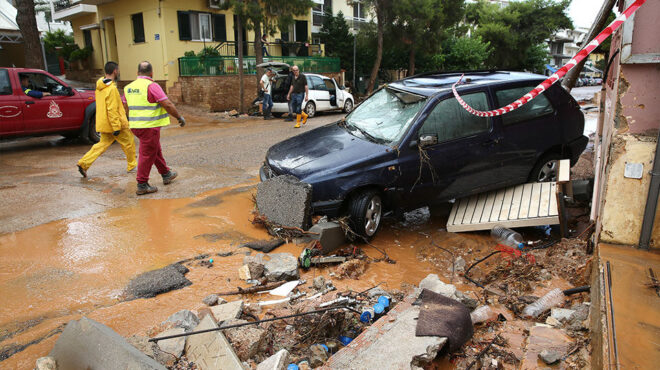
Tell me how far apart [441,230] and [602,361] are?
3.34 m

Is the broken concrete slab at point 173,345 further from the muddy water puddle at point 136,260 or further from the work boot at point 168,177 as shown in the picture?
the work boot at point 168,177

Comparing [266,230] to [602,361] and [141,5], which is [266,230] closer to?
Answer: [602,361]

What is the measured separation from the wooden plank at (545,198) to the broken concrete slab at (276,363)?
375 centimetres

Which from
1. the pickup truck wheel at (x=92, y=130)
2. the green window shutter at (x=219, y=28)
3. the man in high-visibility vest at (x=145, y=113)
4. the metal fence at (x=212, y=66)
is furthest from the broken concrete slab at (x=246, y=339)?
the green window shutter at (x=219, y=28)

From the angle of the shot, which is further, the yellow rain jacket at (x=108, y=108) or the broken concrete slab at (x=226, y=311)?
the yellow rain jacket at (x=108, y=108)

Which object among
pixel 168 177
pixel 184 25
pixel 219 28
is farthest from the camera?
pixel 219 28

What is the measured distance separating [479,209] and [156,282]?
3.95 meters

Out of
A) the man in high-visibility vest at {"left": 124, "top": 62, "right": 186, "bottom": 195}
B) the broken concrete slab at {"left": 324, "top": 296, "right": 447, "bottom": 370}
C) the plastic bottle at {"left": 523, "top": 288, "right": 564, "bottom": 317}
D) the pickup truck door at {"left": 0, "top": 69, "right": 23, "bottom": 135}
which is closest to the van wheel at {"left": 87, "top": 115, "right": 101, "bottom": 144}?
the pickup truck door at {"left": 0, "top": 69, "right": 23, "bottom": 135}

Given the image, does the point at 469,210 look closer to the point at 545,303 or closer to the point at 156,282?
the point at 545,303

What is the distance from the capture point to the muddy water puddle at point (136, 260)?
351cm

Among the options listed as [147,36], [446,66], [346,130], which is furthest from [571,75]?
[446,66]

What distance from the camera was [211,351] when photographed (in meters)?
2.89

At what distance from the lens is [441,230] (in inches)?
227

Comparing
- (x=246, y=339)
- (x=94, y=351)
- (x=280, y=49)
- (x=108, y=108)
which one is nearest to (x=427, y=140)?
(x=246, y=339)
